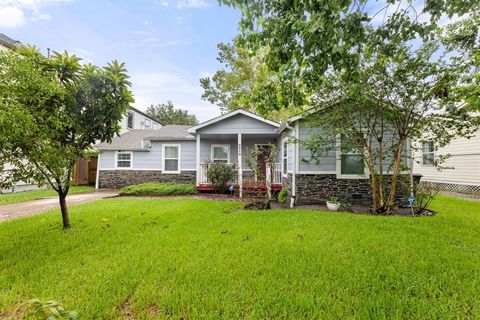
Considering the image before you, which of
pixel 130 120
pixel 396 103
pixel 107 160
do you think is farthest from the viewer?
pixel 130 120

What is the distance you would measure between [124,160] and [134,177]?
121 centimetres

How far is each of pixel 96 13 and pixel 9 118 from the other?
7.46 m

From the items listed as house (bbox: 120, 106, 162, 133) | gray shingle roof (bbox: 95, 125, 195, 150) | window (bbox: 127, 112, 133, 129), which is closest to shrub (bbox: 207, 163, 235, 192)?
gray shingle roof (bbox: 95, 125, 195, 150)

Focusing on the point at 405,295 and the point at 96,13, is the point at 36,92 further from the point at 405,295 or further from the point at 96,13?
the point at 96,13

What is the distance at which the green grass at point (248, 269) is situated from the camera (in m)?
2.21

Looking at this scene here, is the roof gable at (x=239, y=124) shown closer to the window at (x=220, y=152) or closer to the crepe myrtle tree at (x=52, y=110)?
the window at (x=220, y=152)

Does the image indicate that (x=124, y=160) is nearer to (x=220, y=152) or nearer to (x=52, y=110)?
(x=220, y=152)

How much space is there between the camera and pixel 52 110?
4.01 m

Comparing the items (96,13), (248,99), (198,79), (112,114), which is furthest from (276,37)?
(198,79)

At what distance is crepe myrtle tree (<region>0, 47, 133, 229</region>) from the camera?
3.05 meters

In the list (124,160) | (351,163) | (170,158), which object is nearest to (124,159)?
(124,160)

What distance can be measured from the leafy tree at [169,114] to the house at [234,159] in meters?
27.8

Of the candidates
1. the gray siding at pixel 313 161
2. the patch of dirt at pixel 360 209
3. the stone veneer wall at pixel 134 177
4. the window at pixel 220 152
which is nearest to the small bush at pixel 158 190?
the stone veneer wall at pixel 134 177

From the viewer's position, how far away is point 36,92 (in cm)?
349
